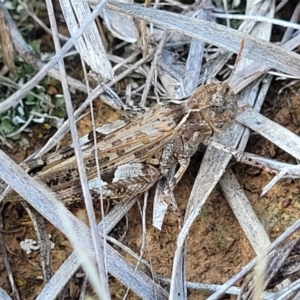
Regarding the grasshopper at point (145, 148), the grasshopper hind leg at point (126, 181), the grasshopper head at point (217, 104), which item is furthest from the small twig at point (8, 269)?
the grasshopper head at point (217, 104)

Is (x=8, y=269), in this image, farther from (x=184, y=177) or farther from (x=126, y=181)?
(x=184, y=177)

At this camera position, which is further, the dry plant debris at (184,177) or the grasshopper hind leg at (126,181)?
the grasshopper hind leg at (126,181)

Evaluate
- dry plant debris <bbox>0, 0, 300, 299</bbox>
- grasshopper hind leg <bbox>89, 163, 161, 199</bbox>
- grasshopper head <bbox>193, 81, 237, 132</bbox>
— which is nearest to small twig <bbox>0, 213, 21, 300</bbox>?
dry plant debris <bbox>0, 0, 300, 299</bbox>

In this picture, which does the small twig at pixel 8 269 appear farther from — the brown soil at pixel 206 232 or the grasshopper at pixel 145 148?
the grasshopper at pixel 145 148

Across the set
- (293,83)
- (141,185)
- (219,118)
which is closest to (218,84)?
(219,118)

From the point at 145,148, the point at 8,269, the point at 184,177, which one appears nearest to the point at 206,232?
the point at 184,177

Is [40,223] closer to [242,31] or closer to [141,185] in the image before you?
[141,185]
